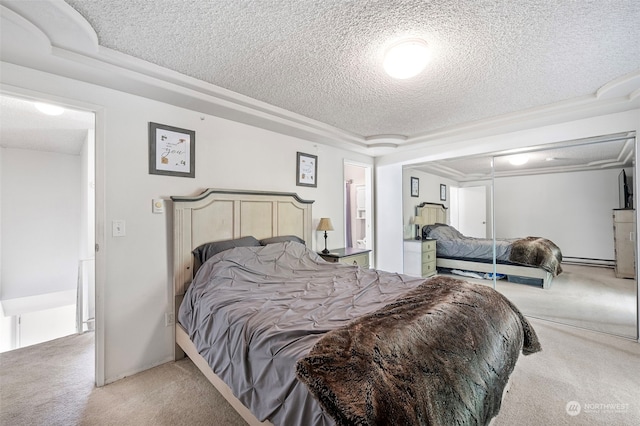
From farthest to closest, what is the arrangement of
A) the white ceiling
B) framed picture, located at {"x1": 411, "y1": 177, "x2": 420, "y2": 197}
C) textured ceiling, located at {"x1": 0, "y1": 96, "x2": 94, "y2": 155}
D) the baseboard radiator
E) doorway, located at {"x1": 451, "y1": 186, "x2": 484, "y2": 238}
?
framed picture, located at {"x1": 411, "y1": 177, "x2": 420, "y2": 197}
doorway, located at {"x1": 451, "y1": 186, "x2": 484, "y2": 238}
the baseboard radiator
textured ceiling, located at {"x1": 0, "y1": 96, "x2": 94, "y2": 155}
the white ceiling

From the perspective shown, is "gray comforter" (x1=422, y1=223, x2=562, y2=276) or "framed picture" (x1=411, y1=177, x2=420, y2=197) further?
"framed picture" (x1=411, y1=177, x2=420, y2=197)

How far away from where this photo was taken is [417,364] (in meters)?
1.09

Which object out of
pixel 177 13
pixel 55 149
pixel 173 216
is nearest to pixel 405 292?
pixel 173 216

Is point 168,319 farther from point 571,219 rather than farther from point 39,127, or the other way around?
point 571,219

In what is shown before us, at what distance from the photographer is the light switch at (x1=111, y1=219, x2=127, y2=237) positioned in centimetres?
212

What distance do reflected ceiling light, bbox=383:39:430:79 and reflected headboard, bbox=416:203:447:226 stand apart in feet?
9.18

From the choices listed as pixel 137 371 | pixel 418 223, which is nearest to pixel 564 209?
pixel 418 223

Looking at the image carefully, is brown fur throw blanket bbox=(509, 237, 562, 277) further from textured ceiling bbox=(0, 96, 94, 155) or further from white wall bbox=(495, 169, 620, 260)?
textured ceiling bbox=(0, 96, 94, 155)

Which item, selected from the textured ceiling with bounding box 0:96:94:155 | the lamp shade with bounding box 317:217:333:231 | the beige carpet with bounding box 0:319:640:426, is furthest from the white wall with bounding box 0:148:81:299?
the lamp shade with bounding box 317:217:333:231

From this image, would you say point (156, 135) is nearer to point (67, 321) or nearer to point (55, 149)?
point (55, 149)

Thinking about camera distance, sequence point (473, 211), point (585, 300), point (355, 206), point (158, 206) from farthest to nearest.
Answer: point (355, 206)
point (473, 211)
point (585, 300)
point (158, 206)

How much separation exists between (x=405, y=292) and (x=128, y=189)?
235 centimetres

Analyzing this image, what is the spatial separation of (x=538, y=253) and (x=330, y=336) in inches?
139

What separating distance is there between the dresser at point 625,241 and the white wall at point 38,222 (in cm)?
777
